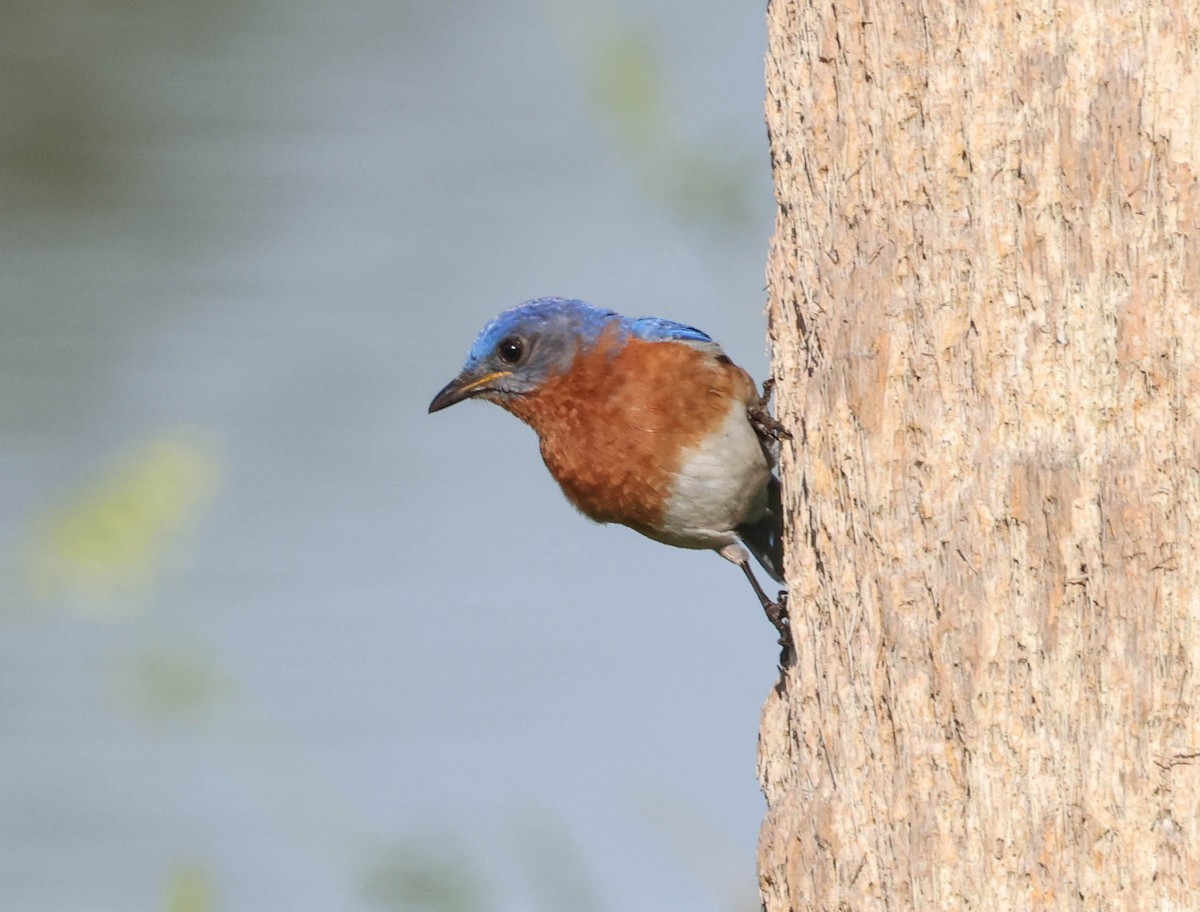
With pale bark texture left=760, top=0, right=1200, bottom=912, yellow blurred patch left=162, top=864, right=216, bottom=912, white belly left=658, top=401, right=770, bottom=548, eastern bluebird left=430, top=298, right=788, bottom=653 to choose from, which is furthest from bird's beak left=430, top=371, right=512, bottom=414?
yellow blurred patch left=162, top=864, right=216, bottom=912

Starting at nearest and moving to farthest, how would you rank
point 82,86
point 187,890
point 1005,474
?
1. point 1005,474
2. point 187,890
3. point 82,86

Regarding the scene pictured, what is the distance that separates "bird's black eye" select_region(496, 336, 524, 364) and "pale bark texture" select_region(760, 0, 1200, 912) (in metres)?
2.20

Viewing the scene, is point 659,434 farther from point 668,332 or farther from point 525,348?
point 525,348

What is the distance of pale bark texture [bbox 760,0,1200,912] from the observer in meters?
3.01

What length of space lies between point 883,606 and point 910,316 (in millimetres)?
562

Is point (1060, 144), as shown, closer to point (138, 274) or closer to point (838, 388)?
point (838, 388)

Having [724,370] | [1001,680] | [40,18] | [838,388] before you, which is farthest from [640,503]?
[40,18]

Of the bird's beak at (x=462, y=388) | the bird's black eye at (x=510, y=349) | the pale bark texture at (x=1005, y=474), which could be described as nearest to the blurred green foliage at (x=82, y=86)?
the bird's beak at (x=462, y=388)

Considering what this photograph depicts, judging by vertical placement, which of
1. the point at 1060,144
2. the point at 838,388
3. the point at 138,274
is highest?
the point at 1060,144

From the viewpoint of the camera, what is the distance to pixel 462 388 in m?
5.71

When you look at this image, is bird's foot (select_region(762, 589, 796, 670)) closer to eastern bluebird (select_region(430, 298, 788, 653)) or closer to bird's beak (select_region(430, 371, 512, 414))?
eastern bluebird (select_region(430, 298, 788, 653))

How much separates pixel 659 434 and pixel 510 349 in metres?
0.78

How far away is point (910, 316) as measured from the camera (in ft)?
10.9

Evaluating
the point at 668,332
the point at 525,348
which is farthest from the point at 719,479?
the point at 525,348
